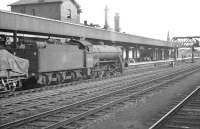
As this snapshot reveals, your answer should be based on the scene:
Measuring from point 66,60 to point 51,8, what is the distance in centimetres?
2633

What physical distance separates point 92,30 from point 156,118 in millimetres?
22970

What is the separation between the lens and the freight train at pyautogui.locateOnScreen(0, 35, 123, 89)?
16.1 meters

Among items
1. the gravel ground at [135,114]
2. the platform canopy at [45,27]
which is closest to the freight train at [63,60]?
the platform canopy at [45,27]

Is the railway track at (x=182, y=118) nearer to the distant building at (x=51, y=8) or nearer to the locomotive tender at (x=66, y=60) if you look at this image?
the locomotive tender at (x=66, y=60)

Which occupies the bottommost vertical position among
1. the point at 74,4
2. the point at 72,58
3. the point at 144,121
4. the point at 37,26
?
the point at 144,121

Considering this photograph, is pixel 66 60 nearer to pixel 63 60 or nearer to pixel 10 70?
pixel 63 60

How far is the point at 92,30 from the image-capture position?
3142 centimetres

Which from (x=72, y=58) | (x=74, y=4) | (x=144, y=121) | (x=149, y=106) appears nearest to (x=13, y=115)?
(x=144, y=121)

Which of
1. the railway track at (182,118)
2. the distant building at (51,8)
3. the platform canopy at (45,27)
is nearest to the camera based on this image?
the railway track at (182,118)

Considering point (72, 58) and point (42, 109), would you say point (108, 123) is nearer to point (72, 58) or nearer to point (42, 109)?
point (42, 109)

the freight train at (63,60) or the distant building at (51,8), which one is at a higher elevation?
the distant building at (51,8)

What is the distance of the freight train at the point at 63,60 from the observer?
52.7 ft

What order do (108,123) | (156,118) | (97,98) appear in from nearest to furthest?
(108,123)
(156,118)
(97,98)

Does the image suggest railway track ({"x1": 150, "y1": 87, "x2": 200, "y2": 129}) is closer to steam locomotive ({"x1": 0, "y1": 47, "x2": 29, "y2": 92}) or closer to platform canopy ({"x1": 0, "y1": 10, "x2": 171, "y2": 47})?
steam locomotive ({"x1": 0, "y1": 47, "x2": 29, "y2": 92})
